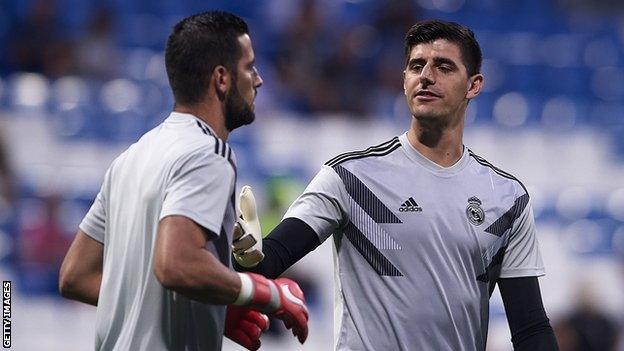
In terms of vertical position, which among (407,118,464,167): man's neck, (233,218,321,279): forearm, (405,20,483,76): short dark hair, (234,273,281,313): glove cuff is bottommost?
(233,218,321,279): forearm

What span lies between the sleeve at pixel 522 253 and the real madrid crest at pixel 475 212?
162 millimetres

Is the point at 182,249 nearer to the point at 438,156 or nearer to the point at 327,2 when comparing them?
the point at 438,156

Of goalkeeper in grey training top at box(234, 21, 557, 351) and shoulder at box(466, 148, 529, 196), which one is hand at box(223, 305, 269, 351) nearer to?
goalkeeper in grey training top at box(234, 21, 557, 351)

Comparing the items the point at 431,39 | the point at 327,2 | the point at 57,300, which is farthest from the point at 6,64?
the point at 431,39

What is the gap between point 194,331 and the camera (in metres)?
3.30

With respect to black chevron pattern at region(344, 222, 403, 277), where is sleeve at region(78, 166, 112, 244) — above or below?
above

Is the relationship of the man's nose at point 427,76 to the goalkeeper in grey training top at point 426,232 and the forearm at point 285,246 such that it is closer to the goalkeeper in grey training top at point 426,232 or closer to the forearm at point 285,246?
the goalkeeper in grey training top at point 426,232

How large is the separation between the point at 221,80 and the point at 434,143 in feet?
4.17

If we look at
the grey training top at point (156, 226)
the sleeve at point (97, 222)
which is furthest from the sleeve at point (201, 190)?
the sleeve at point (97, 222)

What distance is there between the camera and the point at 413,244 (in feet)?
13.6

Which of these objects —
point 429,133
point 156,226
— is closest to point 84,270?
point 156,226

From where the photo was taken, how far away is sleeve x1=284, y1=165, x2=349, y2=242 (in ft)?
13.5

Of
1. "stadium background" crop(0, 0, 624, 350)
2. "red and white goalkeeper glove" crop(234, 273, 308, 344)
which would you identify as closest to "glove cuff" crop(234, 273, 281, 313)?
"red and white goalkeeper glove" crop(234, 273, 308, 344)

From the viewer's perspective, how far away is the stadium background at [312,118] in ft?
30.9
